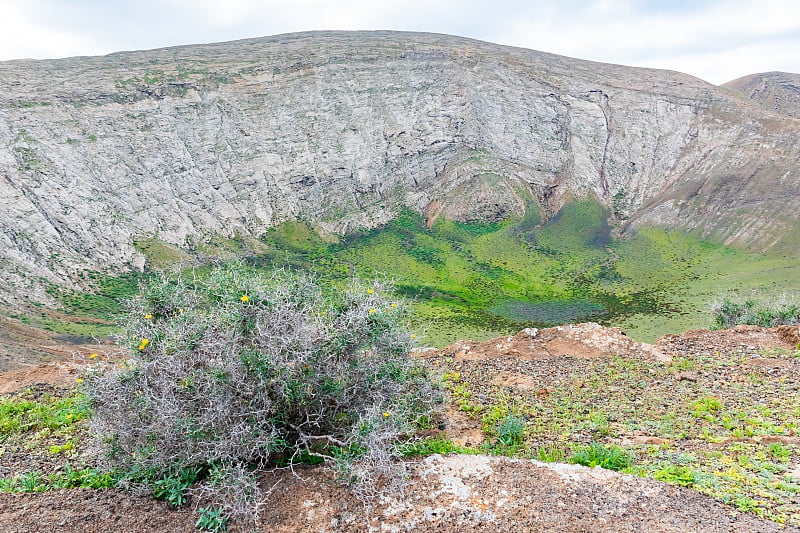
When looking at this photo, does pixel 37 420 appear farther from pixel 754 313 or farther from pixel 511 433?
pixel 754 313

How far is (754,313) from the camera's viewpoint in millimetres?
15758

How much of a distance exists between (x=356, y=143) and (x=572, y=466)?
43182 mm

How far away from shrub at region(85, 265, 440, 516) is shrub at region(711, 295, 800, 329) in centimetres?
1505

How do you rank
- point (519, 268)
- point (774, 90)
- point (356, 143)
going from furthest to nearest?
point (774, 90) < point (356, 143) < point (519, 268)

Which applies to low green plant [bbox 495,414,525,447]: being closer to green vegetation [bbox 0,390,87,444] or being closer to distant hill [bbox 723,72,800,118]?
green vegetation [bbox 0,390,87,444]

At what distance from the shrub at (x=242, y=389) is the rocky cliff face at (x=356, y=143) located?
2854cm

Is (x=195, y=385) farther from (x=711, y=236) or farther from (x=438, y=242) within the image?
(x=711, y=236)

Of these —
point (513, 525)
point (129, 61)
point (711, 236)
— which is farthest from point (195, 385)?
point (129, 61)

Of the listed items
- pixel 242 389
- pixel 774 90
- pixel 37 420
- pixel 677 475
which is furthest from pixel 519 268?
pixel 774 90

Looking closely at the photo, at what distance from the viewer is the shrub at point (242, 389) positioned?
13.8 ft

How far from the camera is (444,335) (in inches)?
1062

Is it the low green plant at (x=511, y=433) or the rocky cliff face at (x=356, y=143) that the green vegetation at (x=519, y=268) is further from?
the low green plant at (x=511, y=433)

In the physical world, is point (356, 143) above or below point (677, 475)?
above

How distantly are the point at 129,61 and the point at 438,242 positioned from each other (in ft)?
108
